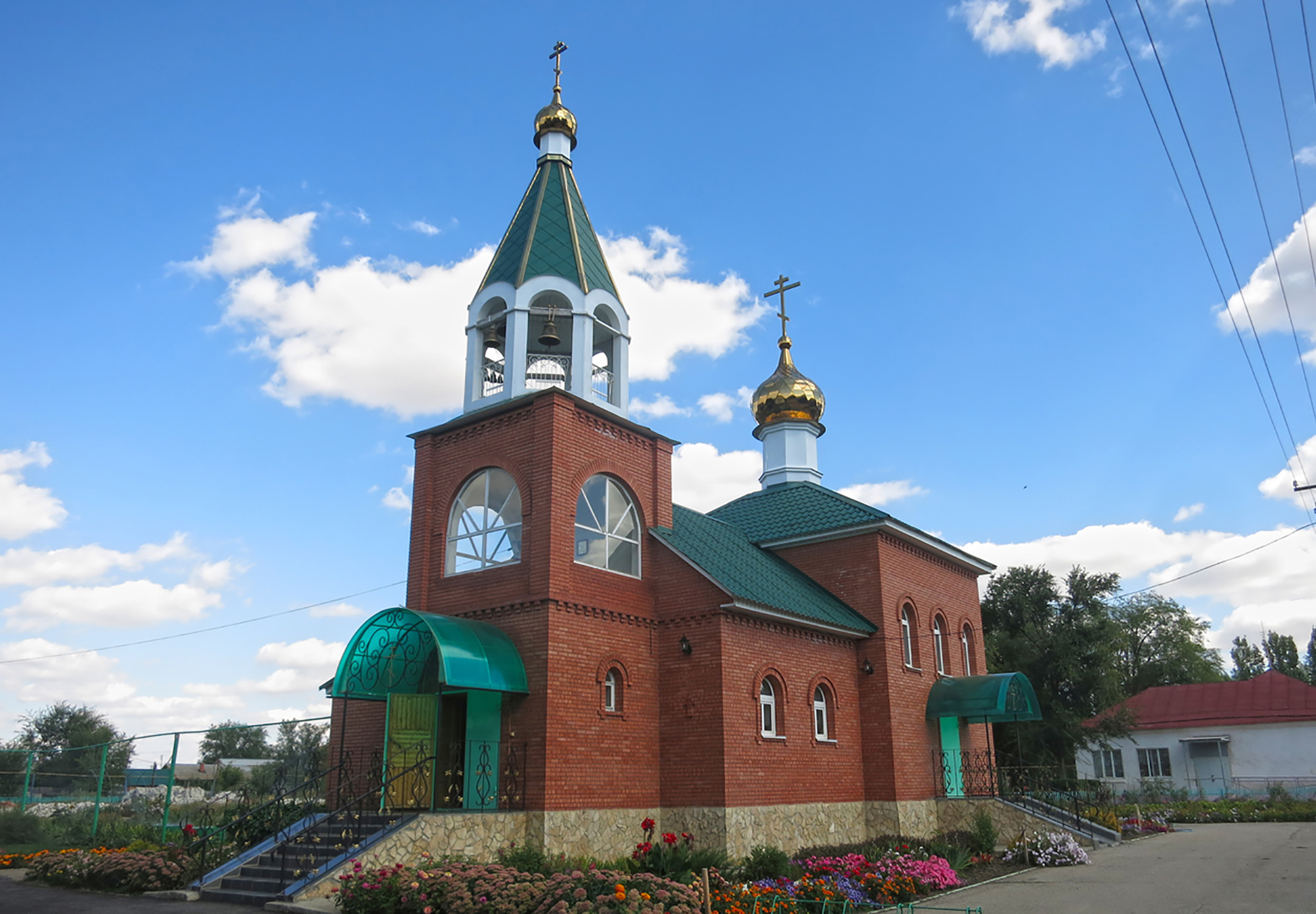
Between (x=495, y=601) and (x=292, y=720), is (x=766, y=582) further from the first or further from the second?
(x=292, y=720)

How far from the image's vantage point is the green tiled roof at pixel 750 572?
1473 cm

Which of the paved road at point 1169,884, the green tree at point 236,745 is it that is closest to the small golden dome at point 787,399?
the paved road at point 1169,884

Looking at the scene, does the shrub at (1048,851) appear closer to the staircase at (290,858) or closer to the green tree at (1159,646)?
the staircase at (290,858)

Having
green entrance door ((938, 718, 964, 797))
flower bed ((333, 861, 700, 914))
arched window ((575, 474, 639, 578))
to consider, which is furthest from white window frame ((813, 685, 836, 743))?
flower bed ((333, 861, 700, 914))

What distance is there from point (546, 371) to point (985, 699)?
32.4 ft

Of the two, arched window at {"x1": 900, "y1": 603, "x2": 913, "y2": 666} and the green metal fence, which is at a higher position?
arched window at {"x1": 900, "y1": 603, "x2": 913, "y2": 666}

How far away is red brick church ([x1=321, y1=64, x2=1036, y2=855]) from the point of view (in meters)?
12.5

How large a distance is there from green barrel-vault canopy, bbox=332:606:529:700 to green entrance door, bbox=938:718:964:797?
9461 millimetres

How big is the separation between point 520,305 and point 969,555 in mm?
11536

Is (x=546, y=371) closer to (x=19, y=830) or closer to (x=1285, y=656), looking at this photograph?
(x=19, y=830)

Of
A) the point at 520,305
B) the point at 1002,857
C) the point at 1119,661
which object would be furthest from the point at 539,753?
the point at 1119,661

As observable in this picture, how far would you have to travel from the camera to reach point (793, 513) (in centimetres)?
1939

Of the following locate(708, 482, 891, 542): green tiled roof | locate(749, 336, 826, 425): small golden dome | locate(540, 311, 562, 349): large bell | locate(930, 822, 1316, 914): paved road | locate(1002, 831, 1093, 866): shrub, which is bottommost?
locate(930, 822, 1316, 914): paved road

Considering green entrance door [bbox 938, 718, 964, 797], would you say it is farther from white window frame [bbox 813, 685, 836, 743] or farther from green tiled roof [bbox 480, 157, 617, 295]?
green tiled roof [bbox 480, 157, 617, 295]
